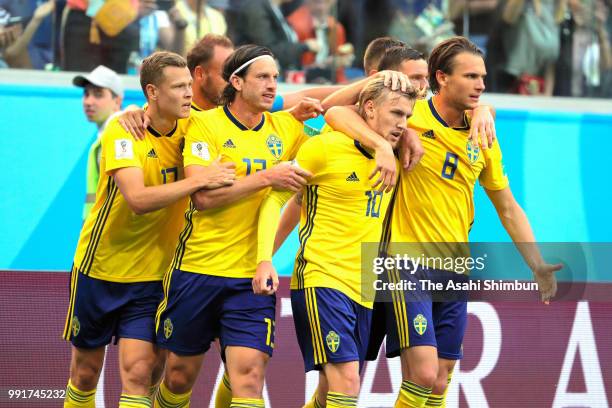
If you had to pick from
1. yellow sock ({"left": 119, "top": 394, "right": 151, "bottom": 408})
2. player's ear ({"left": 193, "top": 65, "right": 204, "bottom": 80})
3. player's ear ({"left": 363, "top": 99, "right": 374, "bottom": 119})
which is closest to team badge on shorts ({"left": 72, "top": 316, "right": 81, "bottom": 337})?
yellow sock ({"left": 119, "top": 394, "right": 151, "bottom": 408})

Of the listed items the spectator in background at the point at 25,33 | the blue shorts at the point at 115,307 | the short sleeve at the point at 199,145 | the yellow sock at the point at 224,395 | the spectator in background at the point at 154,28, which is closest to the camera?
the short sleeve at the point at 199,145

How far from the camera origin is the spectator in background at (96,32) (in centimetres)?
988

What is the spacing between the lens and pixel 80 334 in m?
6.54

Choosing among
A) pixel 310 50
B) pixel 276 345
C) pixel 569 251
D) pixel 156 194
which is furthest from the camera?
pixel 310 50

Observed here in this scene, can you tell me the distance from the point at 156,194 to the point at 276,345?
7.33ft

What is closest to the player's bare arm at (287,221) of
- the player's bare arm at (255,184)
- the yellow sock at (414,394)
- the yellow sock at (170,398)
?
A: the player's bare arm at (255,184)

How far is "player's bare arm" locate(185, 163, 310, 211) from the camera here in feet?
19.4

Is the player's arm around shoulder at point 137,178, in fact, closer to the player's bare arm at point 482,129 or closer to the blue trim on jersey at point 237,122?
the blue trim on jersey at point 237,122

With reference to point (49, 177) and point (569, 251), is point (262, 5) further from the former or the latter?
point (569, 251)

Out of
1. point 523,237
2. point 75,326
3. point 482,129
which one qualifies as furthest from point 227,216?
point 523,237

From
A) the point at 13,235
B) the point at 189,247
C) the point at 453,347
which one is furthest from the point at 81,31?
the point at 453,347

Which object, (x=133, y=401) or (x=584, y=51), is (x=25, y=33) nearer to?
(x=133, y=401)

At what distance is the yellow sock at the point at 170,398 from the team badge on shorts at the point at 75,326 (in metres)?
0.57

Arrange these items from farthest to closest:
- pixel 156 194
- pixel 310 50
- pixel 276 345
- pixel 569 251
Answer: pixel 310 50 → pixel 569 251 → pixel 276 345 → pixel 156 194
